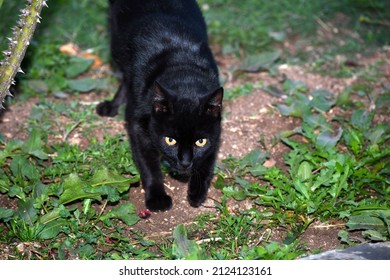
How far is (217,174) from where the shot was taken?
403 cm

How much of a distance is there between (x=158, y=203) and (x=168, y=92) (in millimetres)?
732

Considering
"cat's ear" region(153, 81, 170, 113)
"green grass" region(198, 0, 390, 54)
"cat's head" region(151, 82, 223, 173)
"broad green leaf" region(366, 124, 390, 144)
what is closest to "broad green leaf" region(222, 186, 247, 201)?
"cat's head" region(151, 82, 223, 173)

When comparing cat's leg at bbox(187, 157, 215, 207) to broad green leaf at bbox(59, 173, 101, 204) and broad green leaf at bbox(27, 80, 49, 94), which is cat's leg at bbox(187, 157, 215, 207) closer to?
broad green leaf at bbox(59, 173, 101, 204)

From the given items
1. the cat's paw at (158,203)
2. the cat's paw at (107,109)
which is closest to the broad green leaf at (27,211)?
the cat's paw at (158,203)

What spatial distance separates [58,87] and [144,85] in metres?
1.39

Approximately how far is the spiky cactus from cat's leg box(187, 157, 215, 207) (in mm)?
1261

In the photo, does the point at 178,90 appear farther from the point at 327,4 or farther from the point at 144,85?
the point at 327,4

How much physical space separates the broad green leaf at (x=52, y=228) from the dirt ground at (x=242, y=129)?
44 centimetres

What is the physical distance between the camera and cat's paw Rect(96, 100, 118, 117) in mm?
4668

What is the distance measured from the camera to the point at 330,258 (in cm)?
300

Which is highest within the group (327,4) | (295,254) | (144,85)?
(144,85)
